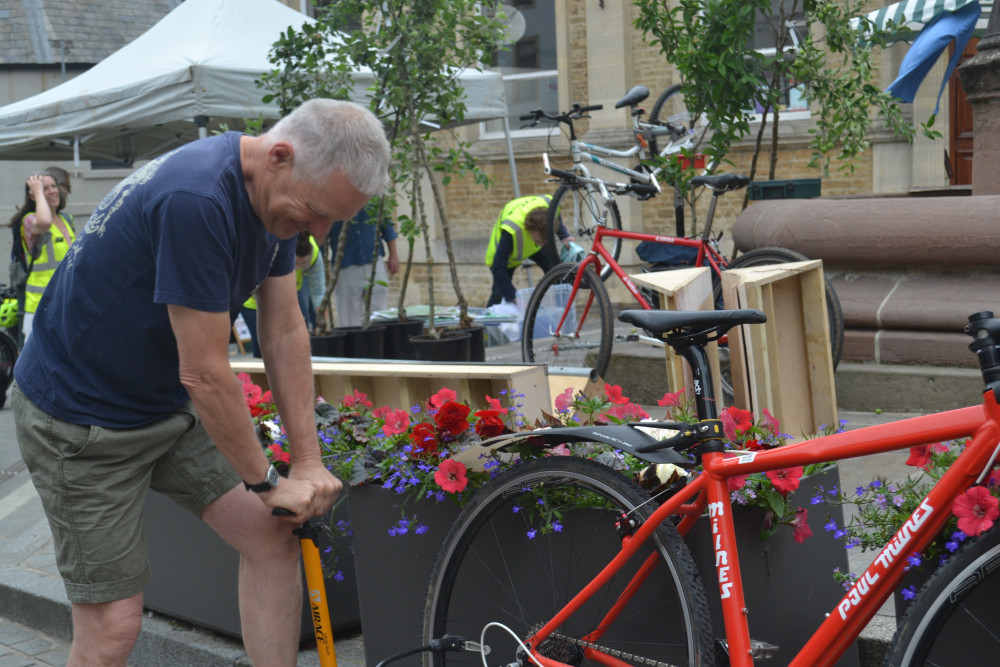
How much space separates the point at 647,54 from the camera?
523 inches

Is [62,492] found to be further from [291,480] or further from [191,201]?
[191,201]

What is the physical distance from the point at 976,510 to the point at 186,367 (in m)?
1.57

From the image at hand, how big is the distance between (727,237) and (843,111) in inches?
206

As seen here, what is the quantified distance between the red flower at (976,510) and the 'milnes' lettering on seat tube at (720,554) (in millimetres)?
506

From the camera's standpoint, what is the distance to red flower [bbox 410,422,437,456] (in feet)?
9.99

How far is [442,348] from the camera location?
26.1 feet

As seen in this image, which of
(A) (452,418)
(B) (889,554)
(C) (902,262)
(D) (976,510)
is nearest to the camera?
(D) (976,510)

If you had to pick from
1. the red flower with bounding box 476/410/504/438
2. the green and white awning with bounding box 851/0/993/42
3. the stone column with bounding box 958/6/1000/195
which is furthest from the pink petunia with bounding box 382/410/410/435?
the green and white awning with bounding box 851/0/993/42

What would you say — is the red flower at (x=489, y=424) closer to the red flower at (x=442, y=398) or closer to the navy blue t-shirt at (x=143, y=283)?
the red flower at (x=442, y=398)

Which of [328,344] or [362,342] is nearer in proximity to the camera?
[328,344]

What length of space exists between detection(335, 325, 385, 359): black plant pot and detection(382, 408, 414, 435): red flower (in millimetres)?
5270

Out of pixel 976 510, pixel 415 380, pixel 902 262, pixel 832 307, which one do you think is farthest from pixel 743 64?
pixel 976 510

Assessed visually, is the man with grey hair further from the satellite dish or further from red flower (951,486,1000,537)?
the satellite dish

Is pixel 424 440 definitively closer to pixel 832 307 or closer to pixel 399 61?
pixel 832 307
